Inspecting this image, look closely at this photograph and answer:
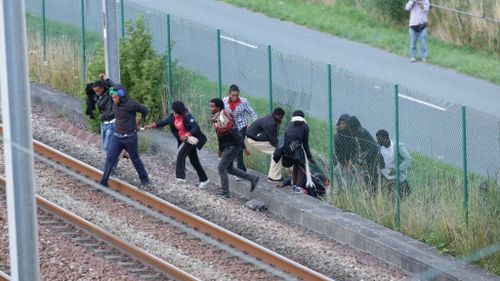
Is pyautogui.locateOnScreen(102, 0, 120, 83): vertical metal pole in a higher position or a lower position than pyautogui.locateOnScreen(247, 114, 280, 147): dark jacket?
higher

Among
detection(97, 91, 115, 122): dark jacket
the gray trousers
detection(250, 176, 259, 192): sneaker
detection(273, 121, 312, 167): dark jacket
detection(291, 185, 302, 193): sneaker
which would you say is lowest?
detection(291, 185, 302, 193): sneaker

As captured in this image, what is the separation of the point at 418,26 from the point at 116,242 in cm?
1158

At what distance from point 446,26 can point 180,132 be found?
10663 millimetres

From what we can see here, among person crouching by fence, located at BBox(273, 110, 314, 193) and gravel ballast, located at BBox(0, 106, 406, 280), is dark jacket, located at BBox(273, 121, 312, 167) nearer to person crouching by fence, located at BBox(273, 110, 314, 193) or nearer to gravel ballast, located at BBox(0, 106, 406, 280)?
person crouching by fence, located at BBox(273, 110, 314, 193)

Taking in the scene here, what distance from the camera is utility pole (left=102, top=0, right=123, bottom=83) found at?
18.9 metres

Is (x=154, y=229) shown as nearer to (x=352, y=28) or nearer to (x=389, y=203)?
(x=389, y=203)

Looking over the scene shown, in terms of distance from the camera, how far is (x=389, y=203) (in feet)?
55.3

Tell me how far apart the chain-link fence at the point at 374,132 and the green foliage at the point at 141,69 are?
25 centimetres

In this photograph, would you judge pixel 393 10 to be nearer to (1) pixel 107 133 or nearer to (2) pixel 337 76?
(2) pixel 337 76

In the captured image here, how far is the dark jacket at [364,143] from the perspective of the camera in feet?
55.6

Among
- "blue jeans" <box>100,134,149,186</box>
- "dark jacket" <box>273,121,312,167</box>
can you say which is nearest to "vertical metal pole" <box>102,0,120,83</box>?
"blue jeans" <box>100,134,149,186</box>

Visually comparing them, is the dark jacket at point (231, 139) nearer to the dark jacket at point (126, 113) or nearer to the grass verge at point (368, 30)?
the dark jacket at point (126, 113)

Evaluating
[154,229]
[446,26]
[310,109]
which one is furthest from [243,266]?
[446,26]

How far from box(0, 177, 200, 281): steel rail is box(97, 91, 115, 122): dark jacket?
1739 mm
